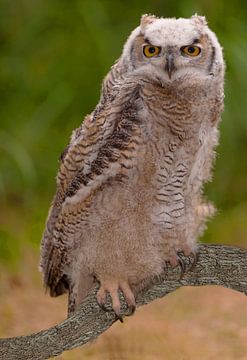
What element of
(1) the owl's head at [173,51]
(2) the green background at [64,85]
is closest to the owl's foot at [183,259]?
(1) the owl's head at [173,51]

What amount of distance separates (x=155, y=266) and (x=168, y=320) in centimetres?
122

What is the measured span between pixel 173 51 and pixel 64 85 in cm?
197

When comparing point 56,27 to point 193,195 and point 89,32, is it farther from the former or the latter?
point 193,195

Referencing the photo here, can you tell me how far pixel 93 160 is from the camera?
1.80 m

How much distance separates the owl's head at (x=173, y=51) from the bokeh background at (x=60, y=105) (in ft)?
5.23

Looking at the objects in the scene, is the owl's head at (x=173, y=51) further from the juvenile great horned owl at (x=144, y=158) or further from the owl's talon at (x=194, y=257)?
the owl's talon at (x=194, y=257)

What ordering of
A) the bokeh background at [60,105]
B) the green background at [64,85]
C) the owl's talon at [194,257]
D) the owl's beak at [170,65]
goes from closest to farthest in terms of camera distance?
the owl's beak at [170,65] → the owl's talon at [194,257] → the bokeh background at [60,105] → the green background at [64,85]

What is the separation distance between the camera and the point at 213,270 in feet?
5.88

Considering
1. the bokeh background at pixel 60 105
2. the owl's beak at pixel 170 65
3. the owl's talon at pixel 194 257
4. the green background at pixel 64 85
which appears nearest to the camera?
the owl's beak at pixel 170 65

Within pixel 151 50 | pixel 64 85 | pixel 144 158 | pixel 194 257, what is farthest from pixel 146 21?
pixel 64 85

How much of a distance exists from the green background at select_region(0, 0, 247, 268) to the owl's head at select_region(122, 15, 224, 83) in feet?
5.67

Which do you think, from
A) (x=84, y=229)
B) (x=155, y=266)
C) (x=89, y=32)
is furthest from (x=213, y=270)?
(x=89, y=32)

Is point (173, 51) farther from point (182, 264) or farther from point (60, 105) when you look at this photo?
point (60, 105)

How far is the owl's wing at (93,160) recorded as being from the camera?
1771mm
